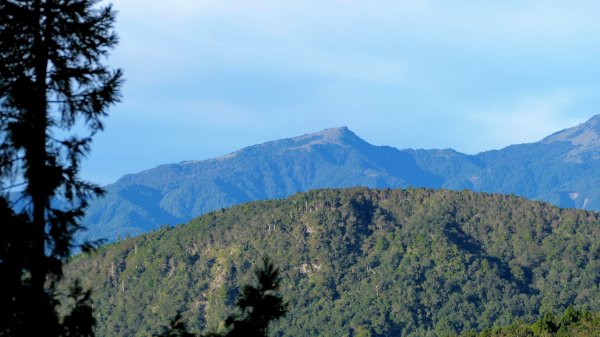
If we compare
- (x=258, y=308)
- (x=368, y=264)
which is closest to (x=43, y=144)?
(x=258, y=308)

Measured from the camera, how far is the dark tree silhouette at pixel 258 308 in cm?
1991

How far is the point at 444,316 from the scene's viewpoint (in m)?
157

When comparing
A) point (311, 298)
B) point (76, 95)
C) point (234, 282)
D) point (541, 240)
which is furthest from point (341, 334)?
point (76, 95)

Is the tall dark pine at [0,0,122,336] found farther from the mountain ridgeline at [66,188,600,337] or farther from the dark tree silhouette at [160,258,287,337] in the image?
the mountain ridgeline at [66,188,600,337]

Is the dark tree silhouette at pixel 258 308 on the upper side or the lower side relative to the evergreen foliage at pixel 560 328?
upper

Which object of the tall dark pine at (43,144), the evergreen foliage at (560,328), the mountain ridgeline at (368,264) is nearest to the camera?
the tall dark pine at (43,144)

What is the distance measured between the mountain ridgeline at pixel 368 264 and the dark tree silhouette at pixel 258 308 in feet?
423

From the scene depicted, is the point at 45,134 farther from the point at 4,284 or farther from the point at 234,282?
the point at 234,282

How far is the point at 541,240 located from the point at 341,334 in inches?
1703

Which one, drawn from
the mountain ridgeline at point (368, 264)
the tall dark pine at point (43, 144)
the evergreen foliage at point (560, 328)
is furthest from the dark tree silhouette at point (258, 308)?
the mountain ridgeline at point (368, 264)

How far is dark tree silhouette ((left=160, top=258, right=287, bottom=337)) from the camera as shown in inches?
784

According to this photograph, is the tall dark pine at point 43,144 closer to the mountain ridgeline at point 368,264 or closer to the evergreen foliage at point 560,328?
the evergreen foliage at point 560,328

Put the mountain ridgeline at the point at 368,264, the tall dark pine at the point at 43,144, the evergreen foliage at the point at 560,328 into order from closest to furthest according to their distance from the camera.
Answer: the tall dark pine at the point at 43,144, the evergreen foliage at the point at 560,328, the mountain ridgeline at the point at 368,264

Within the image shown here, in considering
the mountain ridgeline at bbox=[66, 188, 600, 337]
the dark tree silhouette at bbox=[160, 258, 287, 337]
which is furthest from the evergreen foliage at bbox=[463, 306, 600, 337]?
the dark tree silhouette at bbox=[160, 258, 287, 337]
